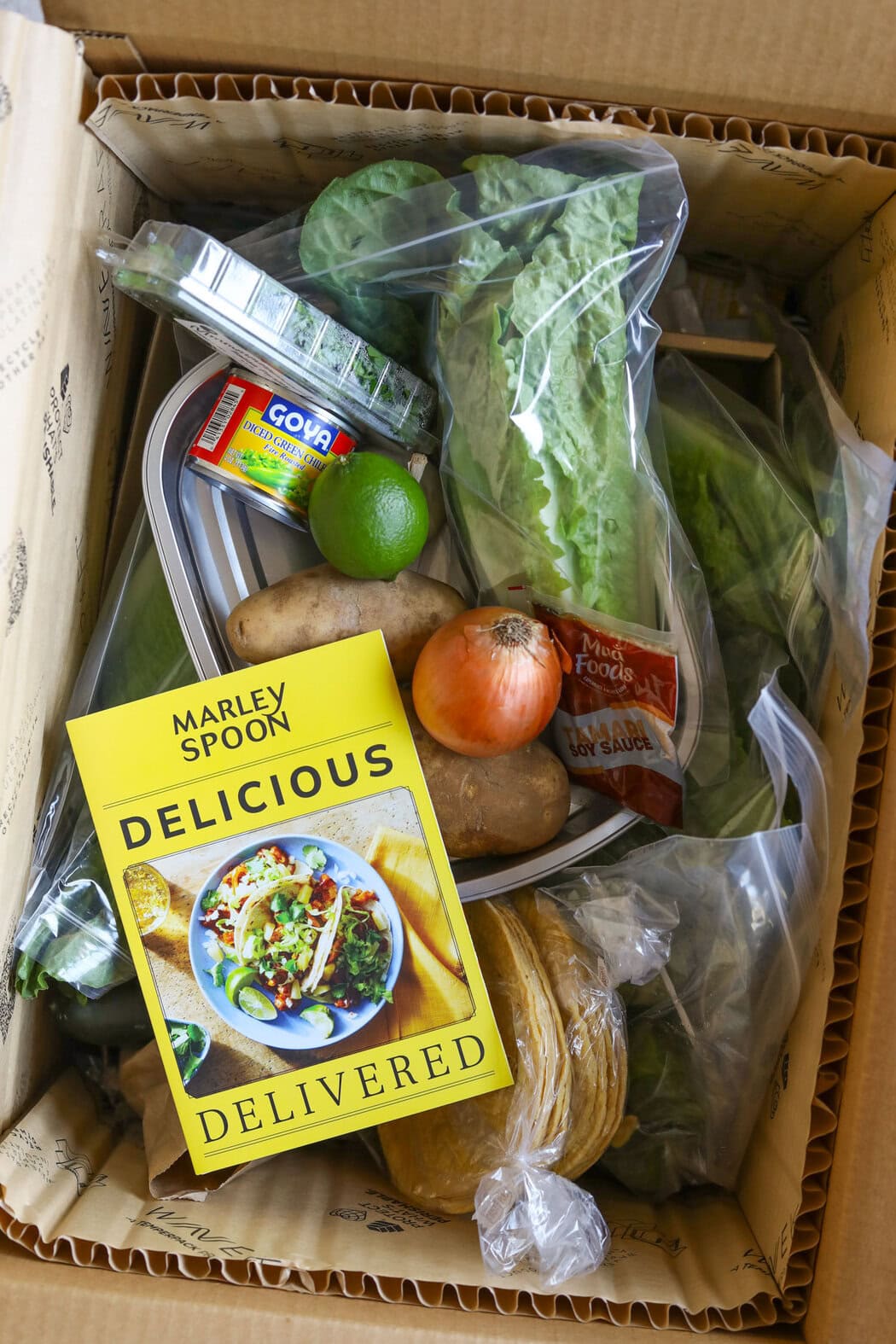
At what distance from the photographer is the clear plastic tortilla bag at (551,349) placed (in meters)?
Result: 0.79

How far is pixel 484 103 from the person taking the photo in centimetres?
78

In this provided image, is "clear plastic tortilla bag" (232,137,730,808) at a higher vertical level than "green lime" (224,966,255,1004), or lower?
higher

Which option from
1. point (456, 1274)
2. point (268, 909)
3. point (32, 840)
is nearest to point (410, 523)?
point (268, 909)

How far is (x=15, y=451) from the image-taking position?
0.77 m

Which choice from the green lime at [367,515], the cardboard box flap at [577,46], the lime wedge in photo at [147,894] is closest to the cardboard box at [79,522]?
the cardboard box flap at [577,46]

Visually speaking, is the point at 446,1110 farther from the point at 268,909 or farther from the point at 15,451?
the point at 15,451

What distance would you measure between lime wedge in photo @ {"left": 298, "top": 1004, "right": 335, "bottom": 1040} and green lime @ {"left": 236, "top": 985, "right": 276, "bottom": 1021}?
0.03 meters

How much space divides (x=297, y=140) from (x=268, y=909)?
0.72 meters

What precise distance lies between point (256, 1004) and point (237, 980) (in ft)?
0.09

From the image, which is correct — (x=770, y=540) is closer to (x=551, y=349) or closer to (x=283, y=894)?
(x=551, y=349)

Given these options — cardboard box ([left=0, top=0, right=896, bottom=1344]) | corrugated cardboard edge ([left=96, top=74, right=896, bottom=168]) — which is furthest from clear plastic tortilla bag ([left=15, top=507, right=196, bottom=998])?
corrugated cardboard edge ([left=96, top=74, right=896, bottom=168])

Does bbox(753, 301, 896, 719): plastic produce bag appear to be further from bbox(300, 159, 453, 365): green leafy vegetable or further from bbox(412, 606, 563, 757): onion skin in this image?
bbox(300, 159, 453, 365): green leafy vegetable

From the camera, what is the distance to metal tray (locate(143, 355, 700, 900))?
2.90 feet

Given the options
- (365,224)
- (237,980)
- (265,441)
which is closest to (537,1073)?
(237,980)
